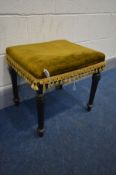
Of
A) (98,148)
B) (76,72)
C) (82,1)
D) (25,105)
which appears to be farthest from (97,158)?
(82,1)

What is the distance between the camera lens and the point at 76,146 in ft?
3.43

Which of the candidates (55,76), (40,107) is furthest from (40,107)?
(55,76)

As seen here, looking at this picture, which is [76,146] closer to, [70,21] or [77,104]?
[77,104]

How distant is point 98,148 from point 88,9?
1.10 m

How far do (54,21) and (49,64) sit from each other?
0.58m

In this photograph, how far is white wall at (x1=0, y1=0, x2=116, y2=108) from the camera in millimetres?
1122

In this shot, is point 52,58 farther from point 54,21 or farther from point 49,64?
point 54,21

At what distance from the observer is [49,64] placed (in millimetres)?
880

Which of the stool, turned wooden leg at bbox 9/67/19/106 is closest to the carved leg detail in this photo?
the stool

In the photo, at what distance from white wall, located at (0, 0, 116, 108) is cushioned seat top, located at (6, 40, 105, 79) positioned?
156mm

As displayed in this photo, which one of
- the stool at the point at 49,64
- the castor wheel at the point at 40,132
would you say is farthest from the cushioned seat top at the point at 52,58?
the castor wheel at the point at 40,132

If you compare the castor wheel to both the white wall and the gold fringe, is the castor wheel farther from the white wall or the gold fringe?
the white wall

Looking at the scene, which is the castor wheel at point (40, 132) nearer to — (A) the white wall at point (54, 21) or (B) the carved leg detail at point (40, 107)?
(B) the carved leg detail at point (40, 107)

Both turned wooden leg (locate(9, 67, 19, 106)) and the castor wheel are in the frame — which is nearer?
the castor wheel
